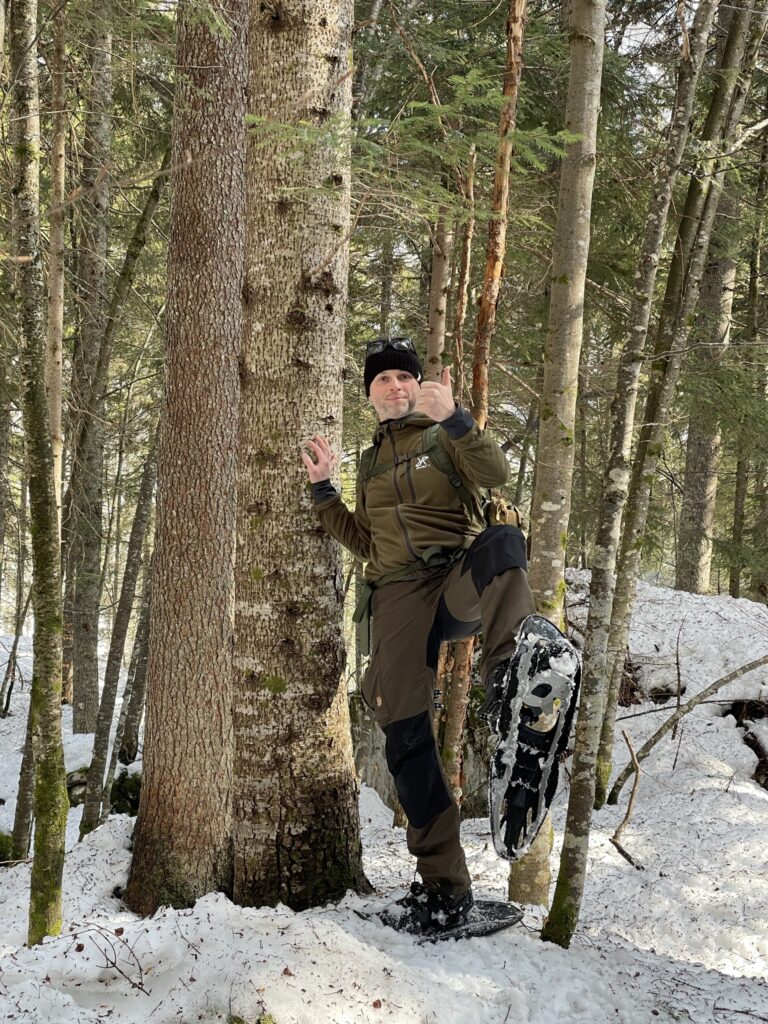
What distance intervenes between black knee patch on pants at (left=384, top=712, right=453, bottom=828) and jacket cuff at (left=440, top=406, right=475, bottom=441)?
129 cm

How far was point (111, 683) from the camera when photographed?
319 inches

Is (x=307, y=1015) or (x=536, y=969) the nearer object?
(x=307, y=1015)

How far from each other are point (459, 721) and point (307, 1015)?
11.4 feet

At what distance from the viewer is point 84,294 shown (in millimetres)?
9688

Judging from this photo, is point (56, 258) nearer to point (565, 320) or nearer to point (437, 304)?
point (437, 304)

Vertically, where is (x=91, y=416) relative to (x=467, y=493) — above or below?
above

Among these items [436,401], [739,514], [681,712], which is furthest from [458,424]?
[739,514]

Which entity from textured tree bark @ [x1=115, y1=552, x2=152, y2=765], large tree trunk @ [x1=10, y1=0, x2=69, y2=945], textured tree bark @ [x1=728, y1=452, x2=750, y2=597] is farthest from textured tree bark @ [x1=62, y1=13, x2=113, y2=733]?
textured tree bark @ [x1=728, y1=452, x2=750, y2=597]

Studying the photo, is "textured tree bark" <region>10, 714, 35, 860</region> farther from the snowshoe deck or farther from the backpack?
the backpack

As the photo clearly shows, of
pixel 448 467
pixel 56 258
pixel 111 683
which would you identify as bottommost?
pixel 111 683

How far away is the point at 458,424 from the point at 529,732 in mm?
1246

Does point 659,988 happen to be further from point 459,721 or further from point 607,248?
point 607,248

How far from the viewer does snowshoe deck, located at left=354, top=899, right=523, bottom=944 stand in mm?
3248

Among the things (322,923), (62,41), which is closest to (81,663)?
(62,41)
